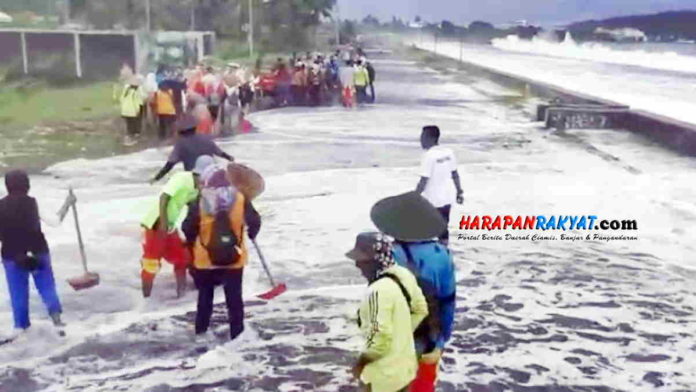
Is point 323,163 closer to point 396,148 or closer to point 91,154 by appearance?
point 396,148

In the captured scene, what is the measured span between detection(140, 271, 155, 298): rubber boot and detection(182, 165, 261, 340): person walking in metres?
1.45

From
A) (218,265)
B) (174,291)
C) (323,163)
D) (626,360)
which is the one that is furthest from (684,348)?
(323,163)

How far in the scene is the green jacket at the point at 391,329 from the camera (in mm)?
3764

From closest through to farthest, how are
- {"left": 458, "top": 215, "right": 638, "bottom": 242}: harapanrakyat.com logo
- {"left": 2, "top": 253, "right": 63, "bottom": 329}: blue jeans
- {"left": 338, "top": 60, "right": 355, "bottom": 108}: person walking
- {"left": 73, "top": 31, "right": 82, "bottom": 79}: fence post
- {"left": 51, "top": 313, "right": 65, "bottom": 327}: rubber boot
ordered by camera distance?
{"left": 2, "top": 253, "right": 63, "bottom": 329}: blue jeans → {"left": 51, "top": 313, "right": 65, "bottom": 327}: rubber boot → {"left": 458, "top": 215, "right": 638, "bottom": 242}: harapanrakyat.com logo → {"left": 338, "top": 60, "right": 355, "bottom": 108}: person walking → {"left": 73, "top": 31, "right": 82, "bottom": 79}: fence post

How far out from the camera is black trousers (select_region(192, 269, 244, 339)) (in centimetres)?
611

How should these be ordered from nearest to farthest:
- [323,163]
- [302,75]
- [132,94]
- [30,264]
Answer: [30,264] < [323,163] < [132,94] < [302,75]

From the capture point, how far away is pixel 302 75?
26516 mm

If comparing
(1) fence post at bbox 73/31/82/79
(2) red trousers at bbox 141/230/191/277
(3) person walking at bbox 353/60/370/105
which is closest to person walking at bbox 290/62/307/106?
(3) person walking at bbox 353/60/370/105

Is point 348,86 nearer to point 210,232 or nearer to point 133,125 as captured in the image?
point 133,125

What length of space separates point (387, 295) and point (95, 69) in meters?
34.3

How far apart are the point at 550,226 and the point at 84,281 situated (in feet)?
18.0

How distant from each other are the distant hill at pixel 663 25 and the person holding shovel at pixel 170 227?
437ft

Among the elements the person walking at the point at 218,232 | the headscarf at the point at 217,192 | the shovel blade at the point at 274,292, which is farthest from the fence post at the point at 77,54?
the headscarf at the point at 217,192

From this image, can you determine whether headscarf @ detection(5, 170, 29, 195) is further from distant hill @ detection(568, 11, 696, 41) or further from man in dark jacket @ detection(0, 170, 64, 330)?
distant hill @ detection(568, 11, 696, 41)
